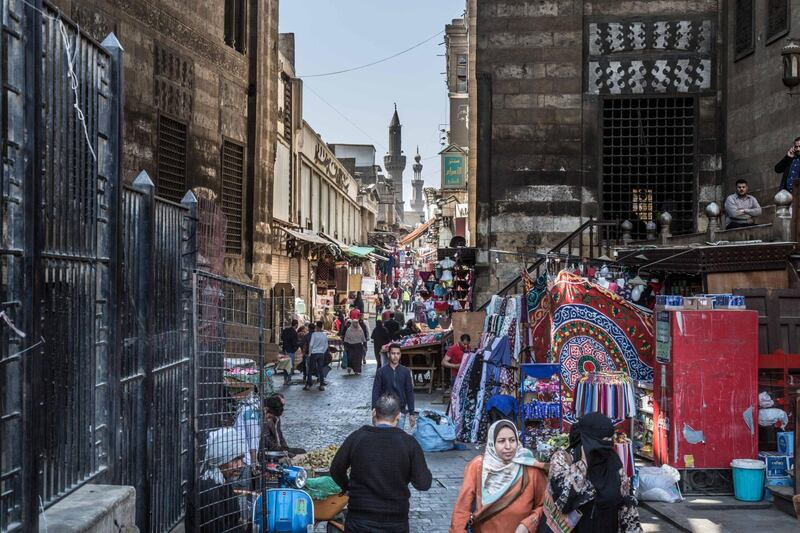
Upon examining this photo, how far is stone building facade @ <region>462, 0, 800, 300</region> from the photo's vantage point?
18984 mm

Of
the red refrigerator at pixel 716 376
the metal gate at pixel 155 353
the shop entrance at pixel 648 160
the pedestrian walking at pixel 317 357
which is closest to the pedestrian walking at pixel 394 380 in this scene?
the red refrigerator at pixel 716 376

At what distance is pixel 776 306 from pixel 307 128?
84.7 feet

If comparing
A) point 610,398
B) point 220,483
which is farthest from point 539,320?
point 220,483

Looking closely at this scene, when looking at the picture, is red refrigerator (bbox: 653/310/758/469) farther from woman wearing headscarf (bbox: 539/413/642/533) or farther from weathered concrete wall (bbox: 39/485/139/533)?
weathered concrete wall (bbox: 39/485/139/533)

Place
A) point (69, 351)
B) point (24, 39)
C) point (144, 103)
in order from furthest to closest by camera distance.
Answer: point (144, 103), point (69, 351), point (24, 39)

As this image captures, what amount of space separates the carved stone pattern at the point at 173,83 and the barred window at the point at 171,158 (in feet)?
0.86

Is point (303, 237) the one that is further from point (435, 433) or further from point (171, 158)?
point (435, 433)

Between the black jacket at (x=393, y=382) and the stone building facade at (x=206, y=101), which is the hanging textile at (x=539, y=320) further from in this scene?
the stone building facade at (x=206, y=101)

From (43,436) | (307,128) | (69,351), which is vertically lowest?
(43,436)

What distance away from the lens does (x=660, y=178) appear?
19188 millimetres

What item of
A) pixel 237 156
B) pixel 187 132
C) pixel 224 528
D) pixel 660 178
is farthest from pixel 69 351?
pixel 237 156

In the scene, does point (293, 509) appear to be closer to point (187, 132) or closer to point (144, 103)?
point (144, 103)

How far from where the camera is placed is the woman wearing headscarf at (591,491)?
18.9 feet

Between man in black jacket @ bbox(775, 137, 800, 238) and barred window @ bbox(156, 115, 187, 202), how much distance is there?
1090 centimetres
